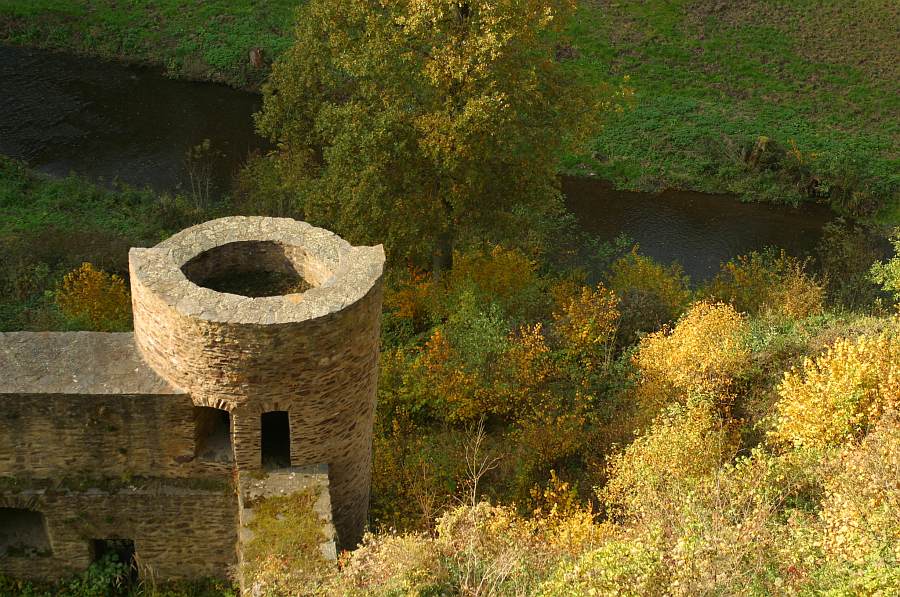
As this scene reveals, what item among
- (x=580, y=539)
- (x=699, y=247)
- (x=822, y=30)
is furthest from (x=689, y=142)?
(x=580, y=539)

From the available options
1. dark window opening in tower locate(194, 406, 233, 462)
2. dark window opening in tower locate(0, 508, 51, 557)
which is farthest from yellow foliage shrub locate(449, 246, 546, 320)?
dark window opening in tower locate(0, 508, 51, 557)

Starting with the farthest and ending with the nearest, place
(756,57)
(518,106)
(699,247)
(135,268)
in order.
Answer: (756,57) → (699,247) → (518,106) → (135,268)

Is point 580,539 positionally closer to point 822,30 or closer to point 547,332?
point 547,332

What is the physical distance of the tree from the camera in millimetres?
20594

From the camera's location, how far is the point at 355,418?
13.6 metres

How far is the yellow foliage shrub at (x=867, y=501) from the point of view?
10750 millimetres

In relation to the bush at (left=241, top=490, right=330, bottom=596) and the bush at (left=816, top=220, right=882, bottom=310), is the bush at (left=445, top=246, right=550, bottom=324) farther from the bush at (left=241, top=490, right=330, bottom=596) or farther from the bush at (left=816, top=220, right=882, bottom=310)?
the bush at (left=241, top=490, right=330, bottom=596)

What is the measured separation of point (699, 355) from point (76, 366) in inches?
459

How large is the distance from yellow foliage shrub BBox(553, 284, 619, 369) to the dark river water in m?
8.77

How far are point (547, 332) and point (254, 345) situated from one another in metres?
11.0

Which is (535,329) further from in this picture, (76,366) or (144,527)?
(76,366)

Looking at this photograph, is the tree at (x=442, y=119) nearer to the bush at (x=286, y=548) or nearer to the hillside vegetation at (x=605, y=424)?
the hillside vegetation at (x=605, y=424)

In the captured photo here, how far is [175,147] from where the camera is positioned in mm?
34188

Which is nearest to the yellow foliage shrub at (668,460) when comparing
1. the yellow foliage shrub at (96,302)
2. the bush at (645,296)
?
the bush at (645,296)
